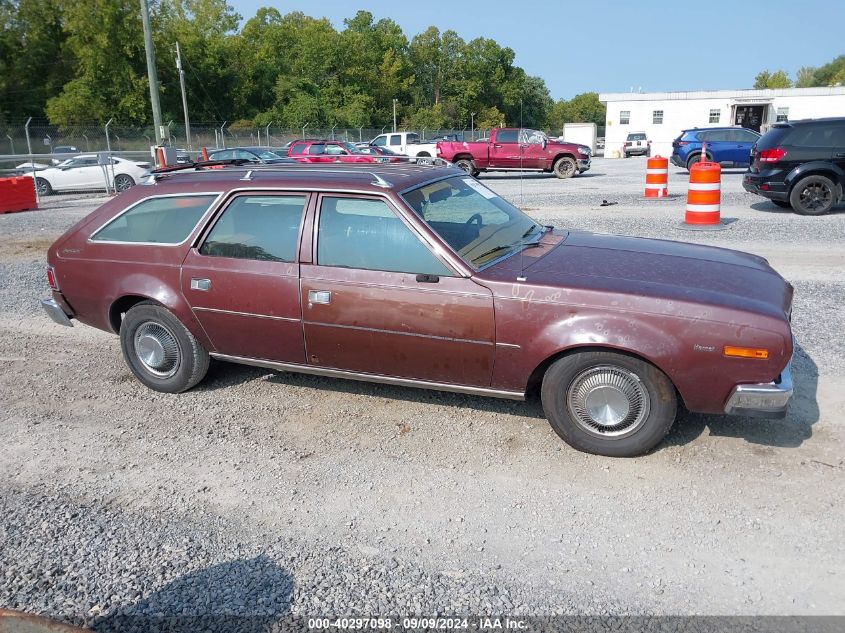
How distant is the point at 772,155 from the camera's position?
488 inches

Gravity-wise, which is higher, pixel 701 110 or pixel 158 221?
pixel 701 110

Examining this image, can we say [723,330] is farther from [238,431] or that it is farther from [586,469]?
[238,431]

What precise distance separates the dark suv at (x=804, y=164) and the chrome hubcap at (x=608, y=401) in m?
10.8

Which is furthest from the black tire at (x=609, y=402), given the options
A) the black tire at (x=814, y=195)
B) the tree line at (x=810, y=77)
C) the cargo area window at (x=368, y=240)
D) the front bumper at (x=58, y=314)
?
the tree line at (x=810, y=77)

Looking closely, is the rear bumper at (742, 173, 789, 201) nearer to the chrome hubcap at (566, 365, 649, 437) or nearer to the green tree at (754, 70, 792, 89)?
the chrome hubcap at (566, 365, 649, 437)

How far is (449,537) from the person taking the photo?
3160mm

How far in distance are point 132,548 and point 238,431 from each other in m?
1.24

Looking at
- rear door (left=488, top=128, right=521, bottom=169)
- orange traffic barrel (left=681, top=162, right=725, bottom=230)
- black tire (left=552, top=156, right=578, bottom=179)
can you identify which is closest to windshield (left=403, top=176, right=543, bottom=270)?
orange traffic barrel (left=681, top=162, right=725, bottom=230)

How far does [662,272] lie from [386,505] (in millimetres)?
2106

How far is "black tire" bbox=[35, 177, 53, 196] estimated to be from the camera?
71.5ft

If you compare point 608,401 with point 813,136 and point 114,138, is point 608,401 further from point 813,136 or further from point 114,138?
point 114,138

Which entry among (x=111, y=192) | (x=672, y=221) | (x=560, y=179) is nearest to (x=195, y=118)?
(x=111, y=192)

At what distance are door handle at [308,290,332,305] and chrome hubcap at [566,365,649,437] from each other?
1.57 meters

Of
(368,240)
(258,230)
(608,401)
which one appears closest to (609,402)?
(608,401)
